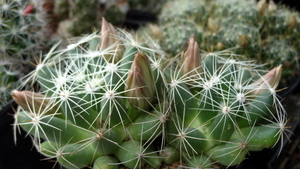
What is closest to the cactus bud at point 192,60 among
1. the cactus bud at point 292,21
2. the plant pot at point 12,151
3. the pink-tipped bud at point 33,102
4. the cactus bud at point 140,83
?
the cactus bud at point 140,83

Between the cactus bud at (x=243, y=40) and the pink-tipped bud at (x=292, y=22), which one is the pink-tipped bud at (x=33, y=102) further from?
the pink-tipped bud at (x=292, y=22)

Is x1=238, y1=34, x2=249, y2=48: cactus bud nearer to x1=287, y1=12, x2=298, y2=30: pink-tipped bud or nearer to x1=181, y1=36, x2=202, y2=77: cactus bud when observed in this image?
x1=287, y1=12, x2=298, y2=30: pink-tipped bud

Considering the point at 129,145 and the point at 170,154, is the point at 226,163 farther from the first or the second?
the point at 129,145

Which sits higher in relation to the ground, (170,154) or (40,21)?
(40,21)

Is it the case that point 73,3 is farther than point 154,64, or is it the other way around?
point 73,3

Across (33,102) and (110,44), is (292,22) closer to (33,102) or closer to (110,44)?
(110,44)

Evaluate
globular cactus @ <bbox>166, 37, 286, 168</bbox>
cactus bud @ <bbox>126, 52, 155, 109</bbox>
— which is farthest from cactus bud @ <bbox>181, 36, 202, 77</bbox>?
cactus bud @ <bbox>126, 52, 155, 109</bbox>

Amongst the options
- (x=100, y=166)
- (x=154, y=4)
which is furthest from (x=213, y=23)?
(x=154, y=4)

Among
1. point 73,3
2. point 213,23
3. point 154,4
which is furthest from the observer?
point 154,4
